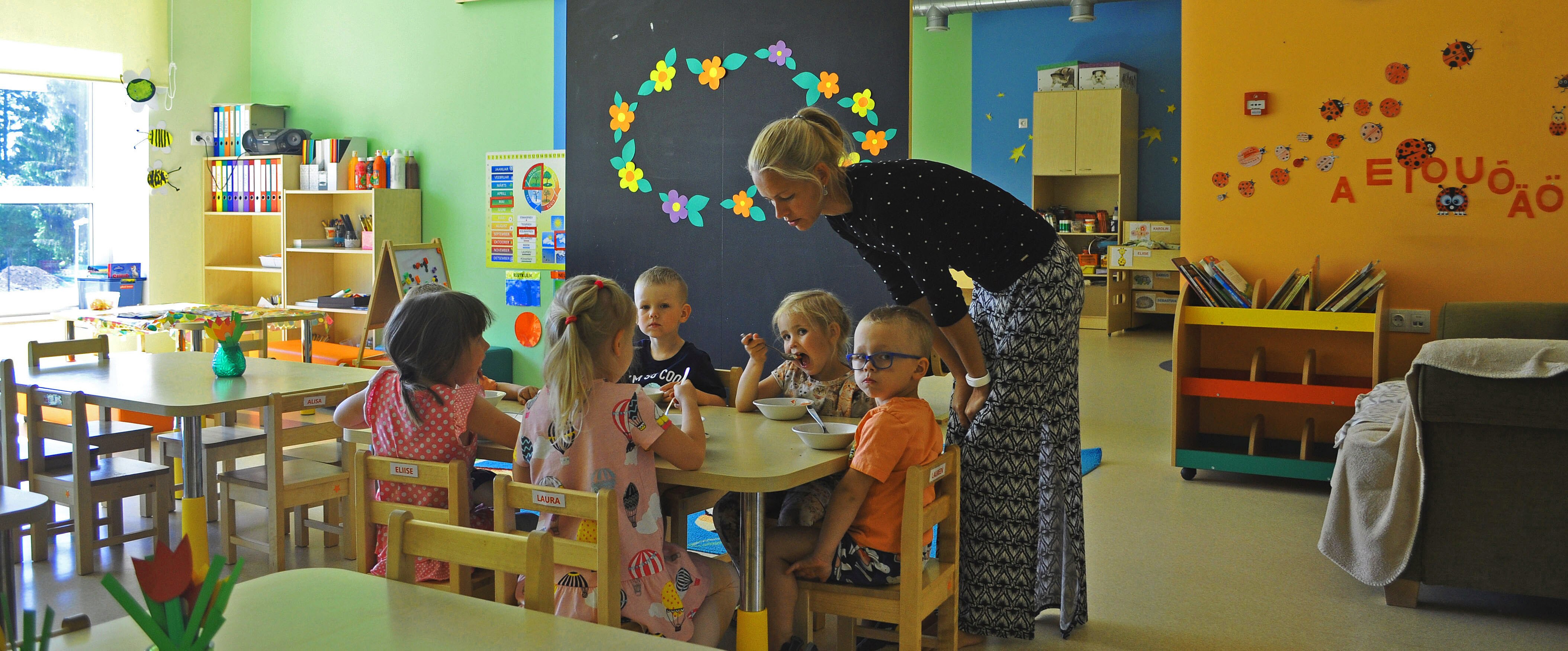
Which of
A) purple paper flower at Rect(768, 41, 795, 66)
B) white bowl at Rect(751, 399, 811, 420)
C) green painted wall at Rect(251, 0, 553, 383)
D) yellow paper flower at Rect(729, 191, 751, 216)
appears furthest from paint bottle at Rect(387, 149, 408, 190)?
white bowl at Rect(751, 399, 811, 420)

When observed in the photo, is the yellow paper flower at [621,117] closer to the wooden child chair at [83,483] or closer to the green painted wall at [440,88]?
the green painted wall at [440,88]

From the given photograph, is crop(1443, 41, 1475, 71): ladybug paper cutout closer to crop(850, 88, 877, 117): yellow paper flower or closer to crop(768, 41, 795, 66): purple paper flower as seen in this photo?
crop(850, 88, 877, 117): yellow paper flower

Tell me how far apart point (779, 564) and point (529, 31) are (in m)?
5.00

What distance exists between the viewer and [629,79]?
499cm

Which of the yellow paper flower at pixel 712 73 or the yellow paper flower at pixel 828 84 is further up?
the yellow paper flower at pixel 712 73

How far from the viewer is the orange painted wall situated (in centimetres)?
417

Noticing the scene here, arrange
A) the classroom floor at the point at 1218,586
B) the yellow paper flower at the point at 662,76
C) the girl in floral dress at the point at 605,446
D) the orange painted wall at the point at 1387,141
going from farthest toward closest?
the yellow paper flower at the point at 662,76, the orange painted wall at the point at 1387,141, the classroom floor at the point at 1218,586, the girl in floral dress at the point at 605,446

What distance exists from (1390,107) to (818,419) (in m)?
3.21

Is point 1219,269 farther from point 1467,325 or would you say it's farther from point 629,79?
point 629,79

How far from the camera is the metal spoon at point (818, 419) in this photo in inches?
94.6

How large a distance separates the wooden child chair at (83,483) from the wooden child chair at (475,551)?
2297 millimetres

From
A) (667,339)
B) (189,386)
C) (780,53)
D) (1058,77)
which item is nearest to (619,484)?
(667,339)

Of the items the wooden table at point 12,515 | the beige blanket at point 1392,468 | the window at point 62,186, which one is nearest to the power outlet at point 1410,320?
the beige blanket at point 1392,468

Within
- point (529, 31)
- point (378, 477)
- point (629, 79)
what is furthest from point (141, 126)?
point (378, 477)
